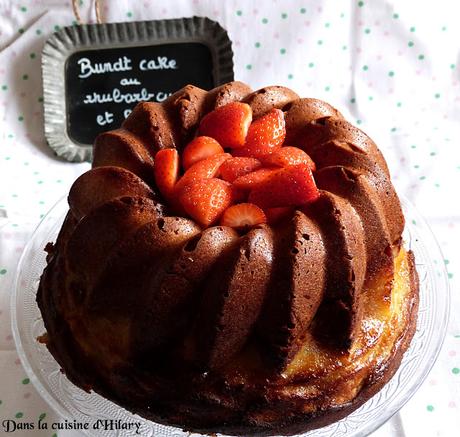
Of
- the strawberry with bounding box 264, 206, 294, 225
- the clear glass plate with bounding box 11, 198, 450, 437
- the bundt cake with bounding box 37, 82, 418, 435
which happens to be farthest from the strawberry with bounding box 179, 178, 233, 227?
the clear glass plate with bounding box 11, 198, 450, 437

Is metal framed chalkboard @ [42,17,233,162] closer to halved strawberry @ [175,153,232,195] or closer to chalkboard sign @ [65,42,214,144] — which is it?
chalkboard sign @ [65,42,214,144]

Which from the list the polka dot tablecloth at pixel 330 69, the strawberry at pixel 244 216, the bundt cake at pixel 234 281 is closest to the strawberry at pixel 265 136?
the bundt cake at pixel 234 281

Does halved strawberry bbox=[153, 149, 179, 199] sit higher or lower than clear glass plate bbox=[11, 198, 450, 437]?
higher

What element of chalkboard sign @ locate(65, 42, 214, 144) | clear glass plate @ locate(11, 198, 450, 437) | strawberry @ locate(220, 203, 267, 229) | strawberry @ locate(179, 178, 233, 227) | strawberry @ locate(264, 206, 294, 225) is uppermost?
strawberry @ locate(179, 178, 233, 227)

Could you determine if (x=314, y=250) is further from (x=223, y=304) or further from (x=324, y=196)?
(x=223, y=304)

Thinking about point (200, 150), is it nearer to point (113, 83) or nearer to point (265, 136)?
point (265, 136)

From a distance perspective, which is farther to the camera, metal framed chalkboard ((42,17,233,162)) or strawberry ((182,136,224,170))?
metal framed chalkboard ((42,17,233,162))

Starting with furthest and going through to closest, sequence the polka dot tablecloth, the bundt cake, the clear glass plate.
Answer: the polka dot tablecloth < the clear glass plate < the bundt cake

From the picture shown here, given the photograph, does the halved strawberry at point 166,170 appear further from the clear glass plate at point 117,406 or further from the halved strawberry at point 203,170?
the clear glass plate at point 117,406
